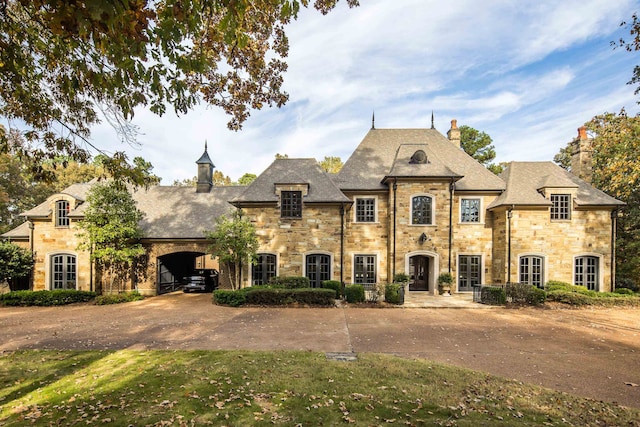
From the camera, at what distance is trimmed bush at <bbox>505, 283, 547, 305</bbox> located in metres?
14.9

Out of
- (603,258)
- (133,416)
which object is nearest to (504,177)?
(603,258)

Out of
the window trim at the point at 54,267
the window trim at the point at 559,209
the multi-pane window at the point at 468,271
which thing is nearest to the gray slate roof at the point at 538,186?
the window trim at the point at 559,209

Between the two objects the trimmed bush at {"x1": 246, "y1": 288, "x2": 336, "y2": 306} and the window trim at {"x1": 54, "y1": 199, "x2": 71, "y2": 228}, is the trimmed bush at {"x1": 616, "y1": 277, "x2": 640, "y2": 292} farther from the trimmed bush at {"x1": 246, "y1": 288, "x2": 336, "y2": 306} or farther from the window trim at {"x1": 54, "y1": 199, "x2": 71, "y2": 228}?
the window trim at {"x1": 54, "y1": 199, "x2": 71, "y2": 228}

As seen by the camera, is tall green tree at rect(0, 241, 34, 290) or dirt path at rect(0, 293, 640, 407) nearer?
dirt path at rect(0, 293, 640, 407)

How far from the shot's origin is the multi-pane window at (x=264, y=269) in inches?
682

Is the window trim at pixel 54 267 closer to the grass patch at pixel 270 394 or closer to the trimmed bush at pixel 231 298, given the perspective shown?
the trimmed bush at pixel 231 298

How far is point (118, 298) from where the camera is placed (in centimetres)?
1614

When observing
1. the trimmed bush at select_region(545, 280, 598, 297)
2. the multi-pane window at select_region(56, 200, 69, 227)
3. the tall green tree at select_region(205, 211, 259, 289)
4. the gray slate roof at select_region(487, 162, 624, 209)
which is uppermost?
the gray slate roof at select_region(487, 162, 624, 209)

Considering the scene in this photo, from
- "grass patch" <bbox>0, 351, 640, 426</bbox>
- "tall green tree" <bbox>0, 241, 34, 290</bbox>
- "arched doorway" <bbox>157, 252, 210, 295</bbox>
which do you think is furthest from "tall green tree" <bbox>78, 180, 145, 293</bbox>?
"grass patch" <bbox>0, 351, 640, 426</bbox>

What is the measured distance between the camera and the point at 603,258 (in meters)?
17.4

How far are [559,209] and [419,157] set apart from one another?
8.34 m

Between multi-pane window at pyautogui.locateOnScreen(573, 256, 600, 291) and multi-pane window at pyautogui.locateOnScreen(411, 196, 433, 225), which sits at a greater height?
multi-pane window at pyautogui.locateOnScreen(411, 196, 433, 225)

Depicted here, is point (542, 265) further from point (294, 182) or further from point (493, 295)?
point (294, 182)

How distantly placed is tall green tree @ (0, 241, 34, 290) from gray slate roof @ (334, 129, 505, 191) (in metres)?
18.2
